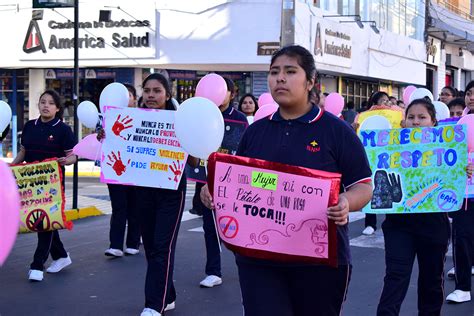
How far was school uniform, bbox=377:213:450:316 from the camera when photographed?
561 cm

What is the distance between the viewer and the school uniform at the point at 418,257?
5613 mm

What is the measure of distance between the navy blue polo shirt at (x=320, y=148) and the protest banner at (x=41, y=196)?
4.12m

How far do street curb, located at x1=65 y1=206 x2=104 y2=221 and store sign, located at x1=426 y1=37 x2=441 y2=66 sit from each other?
25643 millimetres

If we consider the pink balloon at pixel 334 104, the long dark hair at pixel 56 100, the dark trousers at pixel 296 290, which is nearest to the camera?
the dark trousers at pixel 296 290

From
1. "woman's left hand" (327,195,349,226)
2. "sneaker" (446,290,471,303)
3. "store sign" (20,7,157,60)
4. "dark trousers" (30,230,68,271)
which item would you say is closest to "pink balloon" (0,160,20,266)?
"woman's left hand" (327,195,349,226)

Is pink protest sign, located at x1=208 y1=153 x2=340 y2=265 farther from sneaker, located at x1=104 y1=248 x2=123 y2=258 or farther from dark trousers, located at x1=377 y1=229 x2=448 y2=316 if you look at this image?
sneaker, located at x1=104 y1=248 x2=123 y2=258

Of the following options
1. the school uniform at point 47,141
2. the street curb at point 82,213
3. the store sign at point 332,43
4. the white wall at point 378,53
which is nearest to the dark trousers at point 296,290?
the school uniform at point 47,141

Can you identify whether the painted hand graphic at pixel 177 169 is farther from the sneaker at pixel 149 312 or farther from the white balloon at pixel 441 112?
the white balloon at pixel 441 112

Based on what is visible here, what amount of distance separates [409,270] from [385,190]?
0.67 m

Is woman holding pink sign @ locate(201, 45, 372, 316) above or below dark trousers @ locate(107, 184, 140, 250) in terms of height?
above

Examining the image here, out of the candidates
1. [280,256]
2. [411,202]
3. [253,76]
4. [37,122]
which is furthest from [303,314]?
[253,76]

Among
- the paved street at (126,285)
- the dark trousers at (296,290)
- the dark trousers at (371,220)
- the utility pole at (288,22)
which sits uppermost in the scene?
the utility pole at (288,22)

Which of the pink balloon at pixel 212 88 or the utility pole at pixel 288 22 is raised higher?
the utility pole at pixel 288 22

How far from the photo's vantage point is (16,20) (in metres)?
25.3
